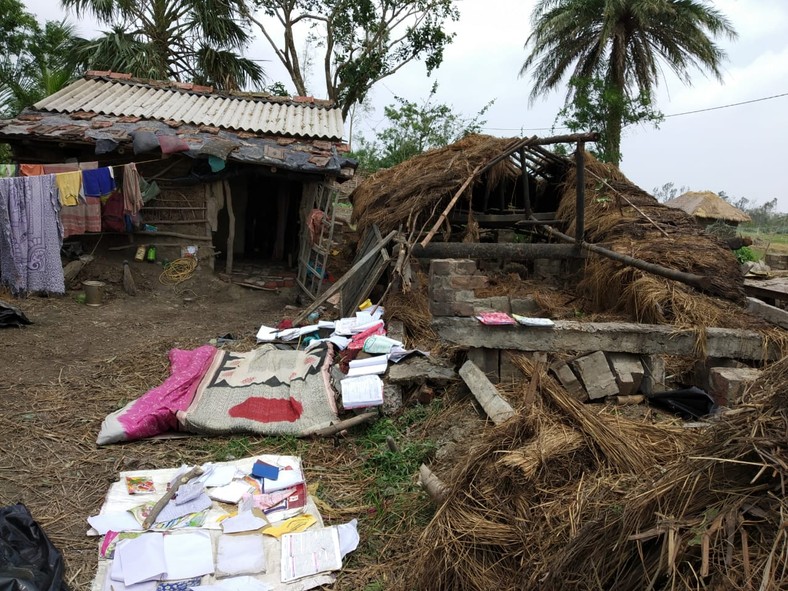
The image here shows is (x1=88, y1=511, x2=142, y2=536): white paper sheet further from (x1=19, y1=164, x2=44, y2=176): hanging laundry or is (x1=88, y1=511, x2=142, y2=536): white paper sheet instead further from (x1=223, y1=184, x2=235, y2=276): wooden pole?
(x1=19, y1=164, x2=44, y2=176): hanging laundry

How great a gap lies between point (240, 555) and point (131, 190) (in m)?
7.18

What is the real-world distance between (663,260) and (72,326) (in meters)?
7.15

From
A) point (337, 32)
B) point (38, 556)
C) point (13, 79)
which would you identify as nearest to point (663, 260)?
point (38, 556)

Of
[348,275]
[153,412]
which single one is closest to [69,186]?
[348,275]

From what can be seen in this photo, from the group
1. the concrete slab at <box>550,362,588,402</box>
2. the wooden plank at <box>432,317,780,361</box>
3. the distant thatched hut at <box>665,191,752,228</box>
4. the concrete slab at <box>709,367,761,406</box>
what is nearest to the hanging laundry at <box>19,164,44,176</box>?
the wooden plank at <box>432,317,780,361</box>

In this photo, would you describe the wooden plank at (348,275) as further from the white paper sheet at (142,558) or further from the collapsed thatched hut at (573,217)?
the white paper sheet at (142,558)

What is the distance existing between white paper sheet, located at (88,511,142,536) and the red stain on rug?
1.32 metres

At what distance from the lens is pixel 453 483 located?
2771 mm

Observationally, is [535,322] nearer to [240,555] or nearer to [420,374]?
[420,374]

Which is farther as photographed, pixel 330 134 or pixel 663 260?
pixel 330 134

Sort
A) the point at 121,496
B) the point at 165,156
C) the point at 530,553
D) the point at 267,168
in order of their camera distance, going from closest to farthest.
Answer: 1. the point at 530,553
2. the point at 121,496
3. the point at 165,156
4. the point at 267,168

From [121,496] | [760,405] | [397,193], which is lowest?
[121,496]

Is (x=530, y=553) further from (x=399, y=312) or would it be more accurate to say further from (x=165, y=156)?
→ (x=165, y=156)

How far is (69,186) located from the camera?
7859 millimetres
